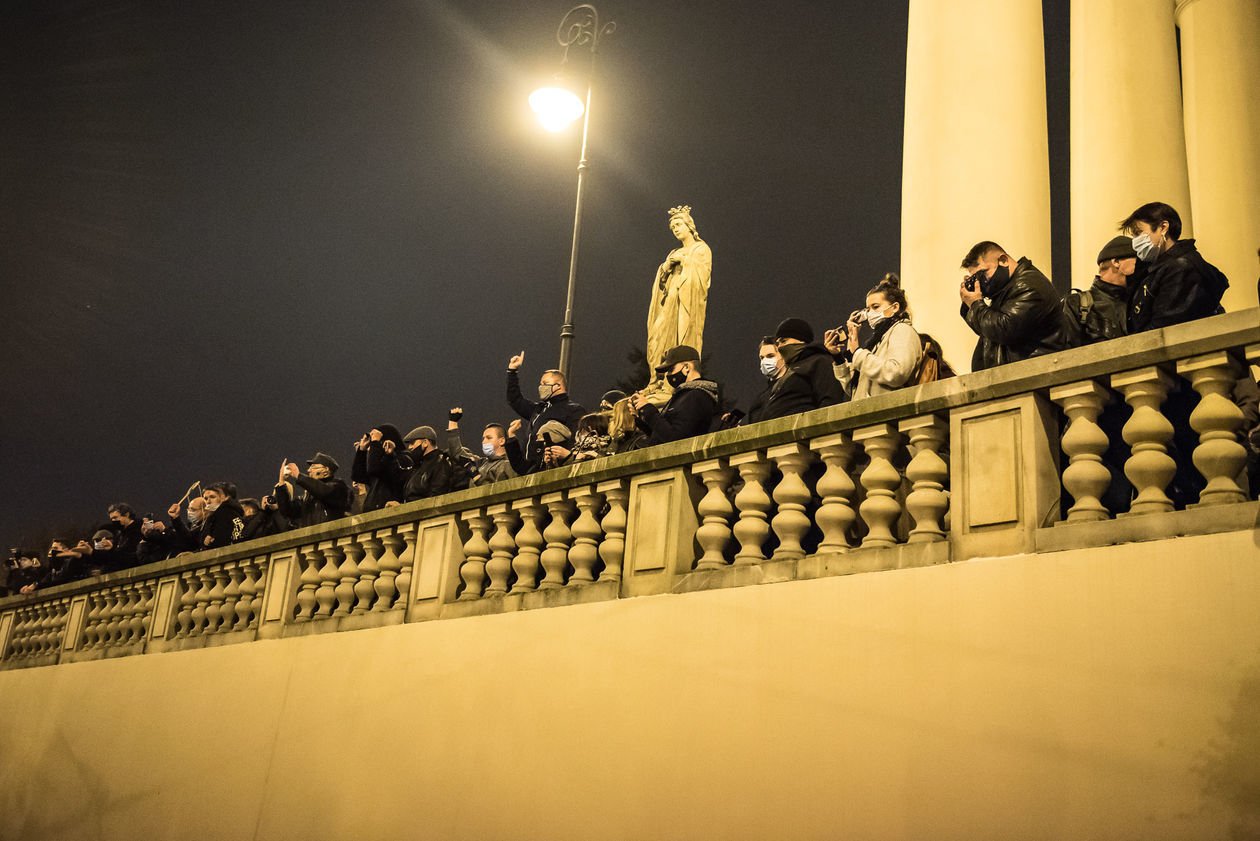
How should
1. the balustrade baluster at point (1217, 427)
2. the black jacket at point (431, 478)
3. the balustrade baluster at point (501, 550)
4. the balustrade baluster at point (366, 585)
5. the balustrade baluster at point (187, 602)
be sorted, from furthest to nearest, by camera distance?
the balustrade baluster at point (187, 602) → the black jacket at point (431, 478) → the balustrade baluster at point (366, 585) → the balustrade baluster at point (501, 550) → the balustrade baluster at point (1217, 427)

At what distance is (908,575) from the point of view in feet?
18.7

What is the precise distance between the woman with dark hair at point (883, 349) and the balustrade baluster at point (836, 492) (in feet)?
1.27

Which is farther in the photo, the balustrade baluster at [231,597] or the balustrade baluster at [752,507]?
the balustrade baluster at [231,597]

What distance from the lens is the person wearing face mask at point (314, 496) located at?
11305mm

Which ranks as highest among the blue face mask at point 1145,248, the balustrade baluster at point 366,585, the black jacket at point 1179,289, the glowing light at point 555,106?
the glowing light at point 555,106

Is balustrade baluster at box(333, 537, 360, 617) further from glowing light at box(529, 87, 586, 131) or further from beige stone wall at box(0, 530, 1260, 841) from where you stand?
glowing light at box(529, 87, 586, 131)

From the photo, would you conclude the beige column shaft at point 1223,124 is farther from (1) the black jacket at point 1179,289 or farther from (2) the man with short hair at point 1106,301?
(1) the black jacket at point 1179,289

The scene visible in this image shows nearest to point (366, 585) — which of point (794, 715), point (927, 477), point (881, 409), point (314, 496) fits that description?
point (314, 496)

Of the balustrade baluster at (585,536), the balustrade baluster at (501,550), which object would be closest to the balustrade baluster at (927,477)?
the balustrade baluster at (585,536)

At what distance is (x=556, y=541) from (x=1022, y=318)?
355 centimetres

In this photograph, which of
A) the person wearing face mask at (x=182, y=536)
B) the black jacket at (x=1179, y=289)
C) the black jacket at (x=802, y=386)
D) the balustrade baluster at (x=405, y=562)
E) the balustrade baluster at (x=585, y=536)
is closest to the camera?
the black jacket at (x=1179, y=289)

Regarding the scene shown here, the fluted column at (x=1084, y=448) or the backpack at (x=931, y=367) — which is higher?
the backpack at (x=931, y=367)

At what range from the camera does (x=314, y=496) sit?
A: 37.8ft

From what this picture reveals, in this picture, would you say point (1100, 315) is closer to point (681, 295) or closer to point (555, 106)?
point (555, 106)
